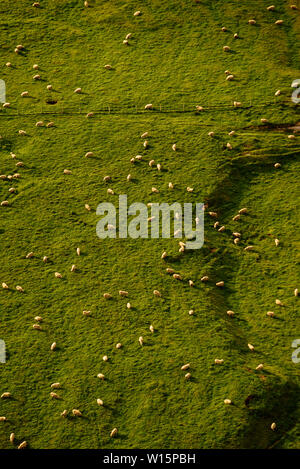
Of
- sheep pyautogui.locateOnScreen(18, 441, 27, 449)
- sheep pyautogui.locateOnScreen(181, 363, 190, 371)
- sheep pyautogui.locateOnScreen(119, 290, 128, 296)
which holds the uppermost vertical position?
sheep pyautogui.locateOnScreen(119, 290, 128, 296)

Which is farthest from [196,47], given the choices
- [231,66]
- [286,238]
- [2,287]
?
[2,287]

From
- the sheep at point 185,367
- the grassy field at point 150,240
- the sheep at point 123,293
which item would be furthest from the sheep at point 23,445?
the sheep at point 123,293

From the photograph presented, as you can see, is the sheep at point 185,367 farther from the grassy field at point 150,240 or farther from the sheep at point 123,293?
the sheep at point 123,293

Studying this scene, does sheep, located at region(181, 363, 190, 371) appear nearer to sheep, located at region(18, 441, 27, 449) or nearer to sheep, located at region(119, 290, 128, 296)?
sheep, located at region(119, 290, 128, 296)

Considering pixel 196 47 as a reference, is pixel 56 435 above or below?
below

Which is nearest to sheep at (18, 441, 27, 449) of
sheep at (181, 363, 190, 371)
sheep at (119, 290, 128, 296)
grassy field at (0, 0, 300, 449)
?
grassy field at (0, 0, 300, 449)

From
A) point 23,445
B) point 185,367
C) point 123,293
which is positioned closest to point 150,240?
point 123,293

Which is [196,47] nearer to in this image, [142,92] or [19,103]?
[142,92]

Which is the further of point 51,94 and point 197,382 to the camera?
point 51,94
